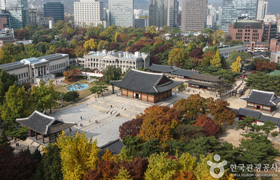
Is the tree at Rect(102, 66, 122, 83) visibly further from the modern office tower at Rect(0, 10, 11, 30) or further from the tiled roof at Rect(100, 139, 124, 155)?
the modern office tower at Rect(0, 10, 11, 30)

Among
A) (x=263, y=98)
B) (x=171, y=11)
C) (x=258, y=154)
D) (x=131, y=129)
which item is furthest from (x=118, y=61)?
(x=171, y=11)

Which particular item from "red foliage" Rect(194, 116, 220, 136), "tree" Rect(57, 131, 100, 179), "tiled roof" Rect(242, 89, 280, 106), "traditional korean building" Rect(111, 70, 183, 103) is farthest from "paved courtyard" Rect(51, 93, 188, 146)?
"tiled roof" Rect(242, 89, 280, 106)

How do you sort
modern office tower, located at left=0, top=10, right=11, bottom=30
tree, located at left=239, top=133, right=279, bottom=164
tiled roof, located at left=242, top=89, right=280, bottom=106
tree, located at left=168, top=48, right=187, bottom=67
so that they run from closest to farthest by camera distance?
tree, located at left=239, top=133, right=279, bottom=164 < tiled roof, located at left=242, top=89, right=280, bottom=106 < tree, located at left=168, top=48, right=187, bottom=67 < modern office tower, located at left=0, top=10, right=11, bottom=30

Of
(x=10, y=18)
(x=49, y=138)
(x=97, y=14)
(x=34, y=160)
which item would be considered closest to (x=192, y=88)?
(x=49, y=138)

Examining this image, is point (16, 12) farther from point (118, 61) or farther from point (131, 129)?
point (131, 129)

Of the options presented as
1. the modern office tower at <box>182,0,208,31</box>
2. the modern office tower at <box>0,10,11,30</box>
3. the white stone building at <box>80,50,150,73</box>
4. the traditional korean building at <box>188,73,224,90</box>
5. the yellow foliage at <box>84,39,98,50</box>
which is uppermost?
the modern office tower at <box>182,0,208,31</box>

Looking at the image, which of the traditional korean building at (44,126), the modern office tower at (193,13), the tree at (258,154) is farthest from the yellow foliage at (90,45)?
the modern office tower at (193,13)
